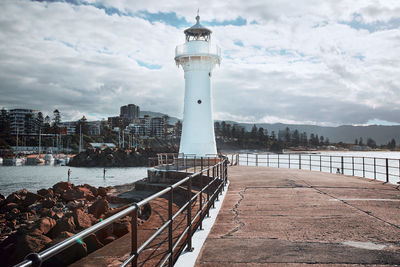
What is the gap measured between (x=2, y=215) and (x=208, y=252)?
1348cm

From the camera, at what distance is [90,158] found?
223 ft

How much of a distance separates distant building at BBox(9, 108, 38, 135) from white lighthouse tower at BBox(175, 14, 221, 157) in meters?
163

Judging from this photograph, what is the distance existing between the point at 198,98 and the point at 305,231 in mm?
18447

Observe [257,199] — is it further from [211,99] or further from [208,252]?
[211,99]

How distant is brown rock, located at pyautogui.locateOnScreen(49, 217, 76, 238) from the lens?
7.63 meters

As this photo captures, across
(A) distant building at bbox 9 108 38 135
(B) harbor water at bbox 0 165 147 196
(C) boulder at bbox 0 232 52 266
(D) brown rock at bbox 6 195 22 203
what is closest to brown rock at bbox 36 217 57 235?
(C) boulder at bbox 0 232 52 266

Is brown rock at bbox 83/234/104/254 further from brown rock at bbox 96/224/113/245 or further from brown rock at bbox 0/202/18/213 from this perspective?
brown rock at bbox 0/202/18/213

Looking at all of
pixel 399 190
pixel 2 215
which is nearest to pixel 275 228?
pixel 399 190

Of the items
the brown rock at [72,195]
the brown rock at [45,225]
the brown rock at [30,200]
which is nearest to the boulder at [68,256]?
the brown rock at [45,225]

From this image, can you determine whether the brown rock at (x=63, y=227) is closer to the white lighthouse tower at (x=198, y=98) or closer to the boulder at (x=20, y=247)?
the boulder at (x=20, y=247)

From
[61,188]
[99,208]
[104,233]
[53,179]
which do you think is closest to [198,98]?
[61,188]

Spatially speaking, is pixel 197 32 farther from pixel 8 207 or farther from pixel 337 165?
pixel 337 165

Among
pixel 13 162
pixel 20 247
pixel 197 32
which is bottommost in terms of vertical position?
pixel 13 162

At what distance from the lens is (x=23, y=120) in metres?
182
